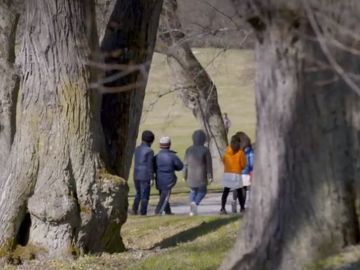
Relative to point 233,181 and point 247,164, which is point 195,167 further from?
point 247,164

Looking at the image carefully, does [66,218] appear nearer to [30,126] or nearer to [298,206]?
[30,126]

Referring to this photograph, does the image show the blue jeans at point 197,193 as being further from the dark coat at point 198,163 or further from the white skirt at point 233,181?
the white skirt at point 233,181

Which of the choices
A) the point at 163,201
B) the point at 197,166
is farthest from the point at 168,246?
the point at 163,201

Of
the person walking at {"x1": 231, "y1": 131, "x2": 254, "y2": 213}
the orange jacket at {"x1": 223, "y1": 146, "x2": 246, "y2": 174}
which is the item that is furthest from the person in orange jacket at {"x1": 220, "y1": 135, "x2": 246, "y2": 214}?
the person walking at {"x1": 231, "y1": 131, "x2": 254, "y2": 213}

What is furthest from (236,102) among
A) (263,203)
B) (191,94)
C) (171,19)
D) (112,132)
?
(263,203)

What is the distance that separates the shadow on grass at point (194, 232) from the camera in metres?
14.5

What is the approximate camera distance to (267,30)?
7488 mm

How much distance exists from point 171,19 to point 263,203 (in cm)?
1713

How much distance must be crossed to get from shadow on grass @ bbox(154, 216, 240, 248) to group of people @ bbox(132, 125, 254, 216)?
8.77 feet

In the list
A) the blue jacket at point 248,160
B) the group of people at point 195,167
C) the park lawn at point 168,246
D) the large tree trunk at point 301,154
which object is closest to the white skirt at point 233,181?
the group of people at point 195,167

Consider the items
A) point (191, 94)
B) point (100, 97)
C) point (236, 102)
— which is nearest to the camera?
point (100, 97)

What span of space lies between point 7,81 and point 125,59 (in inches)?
334

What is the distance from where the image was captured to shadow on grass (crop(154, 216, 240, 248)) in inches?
570

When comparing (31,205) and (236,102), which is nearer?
(31,205)
